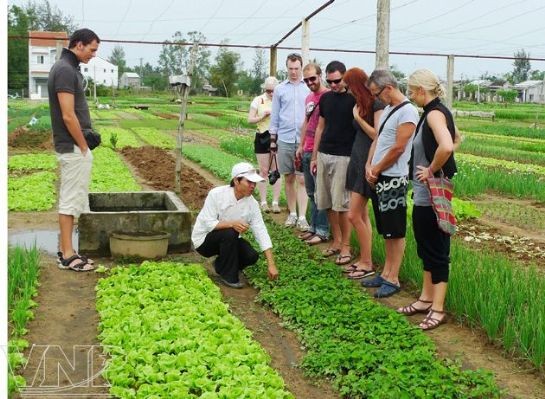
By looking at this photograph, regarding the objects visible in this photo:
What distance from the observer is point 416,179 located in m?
4.98

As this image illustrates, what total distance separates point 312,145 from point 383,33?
179cm

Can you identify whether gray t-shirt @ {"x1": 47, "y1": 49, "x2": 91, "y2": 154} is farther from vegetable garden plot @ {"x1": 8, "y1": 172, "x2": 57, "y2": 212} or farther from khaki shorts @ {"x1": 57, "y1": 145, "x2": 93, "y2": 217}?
vegetable garden plot @ {"x1": 8, "y1": 172, "x2": 57, "y2": 212}

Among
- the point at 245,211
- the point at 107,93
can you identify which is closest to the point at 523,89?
the point at 107,93

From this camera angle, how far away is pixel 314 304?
5.32 meters

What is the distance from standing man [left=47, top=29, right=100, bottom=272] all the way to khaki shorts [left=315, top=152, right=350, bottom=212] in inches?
88.2

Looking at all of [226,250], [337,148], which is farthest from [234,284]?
[337,148]

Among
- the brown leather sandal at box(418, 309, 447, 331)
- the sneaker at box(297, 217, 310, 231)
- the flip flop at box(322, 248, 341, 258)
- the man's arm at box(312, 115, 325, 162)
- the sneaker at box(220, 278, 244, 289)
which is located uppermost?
the man's arm at box(312, 115, 325, 162)

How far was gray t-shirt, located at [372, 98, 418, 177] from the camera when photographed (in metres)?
5.39

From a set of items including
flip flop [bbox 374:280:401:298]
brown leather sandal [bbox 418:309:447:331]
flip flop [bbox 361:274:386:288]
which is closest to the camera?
brown leather sandal [bbox 418:309:447:331]

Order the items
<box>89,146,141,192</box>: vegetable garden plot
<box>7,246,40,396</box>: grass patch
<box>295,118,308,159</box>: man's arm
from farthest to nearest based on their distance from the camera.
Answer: <box>89,146,141,192</box>: vegetable garden plot, <box>295,118,308,159</box>: man's arm, <box>7,246,40,396</box>: grass patch

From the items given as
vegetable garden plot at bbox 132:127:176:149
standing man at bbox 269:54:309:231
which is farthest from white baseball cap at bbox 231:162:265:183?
vegetable garden plot at bbox 132:127:176:149

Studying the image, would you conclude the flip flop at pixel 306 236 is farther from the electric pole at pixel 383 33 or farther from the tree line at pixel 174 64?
the tree line at pixel 174 64

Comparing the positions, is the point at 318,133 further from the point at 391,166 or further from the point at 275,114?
the point at 391,166

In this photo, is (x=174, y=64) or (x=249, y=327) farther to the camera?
(x=174, y=64)
